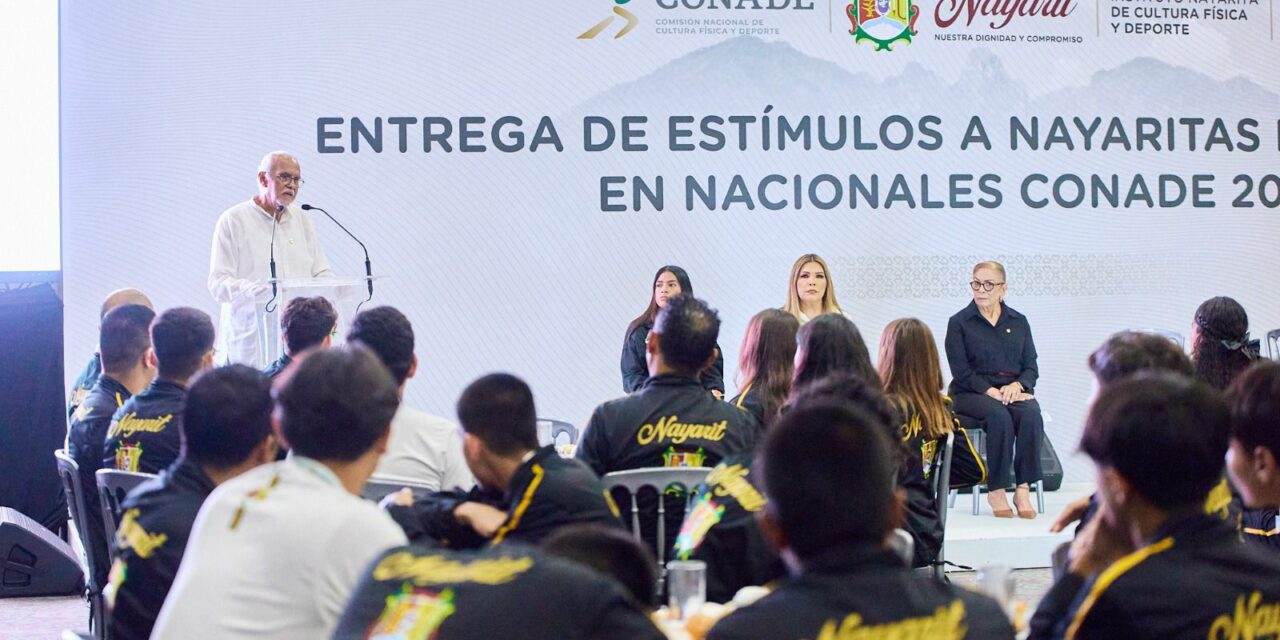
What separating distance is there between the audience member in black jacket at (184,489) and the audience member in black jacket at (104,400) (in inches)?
52.1

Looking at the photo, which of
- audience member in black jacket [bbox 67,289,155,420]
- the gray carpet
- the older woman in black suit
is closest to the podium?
audience member in black jacket [bbox 67,289,155,420]

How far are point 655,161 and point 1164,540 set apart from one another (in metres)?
5.66

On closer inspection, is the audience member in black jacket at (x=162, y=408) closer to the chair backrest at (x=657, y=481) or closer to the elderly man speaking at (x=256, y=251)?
the chair backrest at (x=657, y=481)

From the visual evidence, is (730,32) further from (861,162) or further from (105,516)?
(105,516)

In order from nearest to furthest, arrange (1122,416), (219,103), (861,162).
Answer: (1122,416) → (219,103) → (861,162)

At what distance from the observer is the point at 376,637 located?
1.41 m

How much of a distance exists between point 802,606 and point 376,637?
44 centimetres

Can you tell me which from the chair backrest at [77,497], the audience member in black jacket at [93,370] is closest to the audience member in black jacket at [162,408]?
the chair backrest at [77,497]

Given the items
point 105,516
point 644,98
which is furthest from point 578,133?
point 105,516

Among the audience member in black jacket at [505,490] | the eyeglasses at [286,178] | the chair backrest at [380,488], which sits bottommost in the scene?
the chair backrest at [380,488]

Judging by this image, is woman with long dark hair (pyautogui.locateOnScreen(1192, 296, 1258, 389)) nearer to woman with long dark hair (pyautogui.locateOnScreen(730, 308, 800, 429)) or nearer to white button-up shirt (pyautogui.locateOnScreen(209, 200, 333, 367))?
woman with long dark hair (pyautogui.locateOnScreen(730, 308, 800, 429))

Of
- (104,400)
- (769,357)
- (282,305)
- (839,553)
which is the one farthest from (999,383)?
(839,553)

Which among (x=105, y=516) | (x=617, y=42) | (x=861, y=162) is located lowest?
(x=105, y=516)

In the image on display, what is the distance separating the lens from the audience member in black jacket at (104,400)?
3.66 metres
